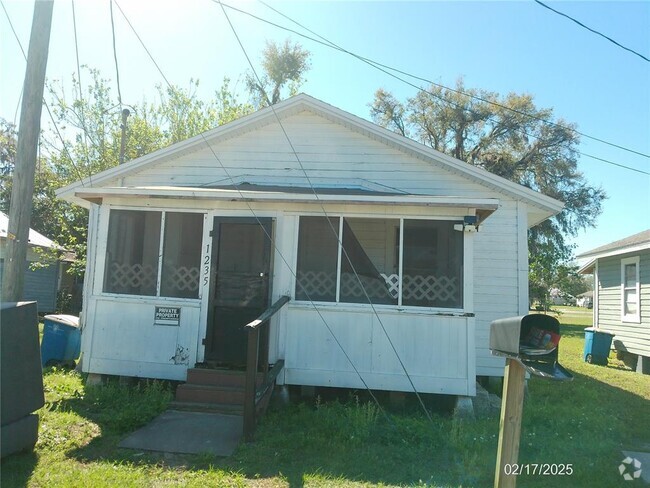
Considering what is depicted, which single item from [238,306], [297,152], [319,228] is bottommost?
[238,306]

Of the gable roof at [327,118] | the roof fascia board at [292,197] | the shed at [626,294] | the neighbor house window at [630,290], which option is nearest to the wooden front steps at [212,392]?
the roof fascia board at [292,197]

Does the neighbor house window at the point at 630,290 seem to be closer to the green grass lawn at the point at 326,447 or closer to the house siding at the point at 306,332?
the green grass lawn at the point at 326,447

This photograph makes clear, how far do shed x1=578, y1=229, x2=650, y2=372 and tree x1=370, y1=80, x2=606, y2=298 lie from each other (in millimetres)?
10734

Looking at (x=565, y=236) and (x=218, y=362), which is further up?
(x=565, y=236)

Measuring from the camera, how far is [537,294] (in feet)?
88.1

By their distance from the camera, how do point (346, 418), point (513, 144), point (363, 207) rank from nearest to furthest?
point (346, 418), point (363, 207), point (513, 144)

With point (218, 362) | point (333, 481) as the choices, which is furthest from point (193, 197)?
point (333, 481)

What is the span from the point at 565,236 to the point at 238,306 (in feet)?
85.4

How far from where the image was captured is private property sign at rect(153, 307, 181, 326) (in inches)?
258

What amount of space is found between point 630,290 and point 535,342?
1260 cm

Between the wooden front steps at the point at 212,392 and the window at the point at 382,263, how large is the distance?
1.43m

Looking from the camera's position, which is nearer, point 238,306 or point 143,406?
point 143,406

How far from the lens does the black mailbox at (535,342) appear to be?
7.99 ft

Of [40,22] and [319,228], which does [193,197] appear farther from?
[40,22]
